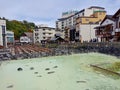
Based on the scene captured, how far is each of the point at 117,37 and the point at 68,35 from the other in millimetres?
25096

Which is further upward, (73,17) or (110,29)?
(73,17)

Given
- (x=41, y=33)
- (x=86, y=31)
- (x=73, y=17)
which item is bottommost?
(x=86, y=31)

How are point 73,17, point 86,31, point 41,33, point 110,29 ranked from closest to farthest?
point 110,29 → point 86,31 → point 41,33 → point 73,17

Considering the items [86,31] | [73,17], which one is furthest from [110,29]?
[73,17]

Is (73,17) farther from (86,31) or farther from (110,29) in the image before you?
(110,29)

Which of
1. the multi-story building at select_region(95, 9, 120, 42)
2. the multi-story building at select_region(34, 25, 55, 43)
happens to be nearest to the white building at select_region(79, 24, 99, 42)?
the multi-story building at select_region(95, 9, 120, 42)

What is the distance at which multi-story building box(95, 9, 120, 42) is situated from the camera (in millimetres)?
26188

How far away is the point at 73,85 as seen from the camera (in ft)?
29.5

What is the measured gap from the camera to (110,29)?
2955cm

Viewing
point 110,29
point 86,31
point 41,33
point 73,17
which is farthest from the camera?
point 73,17

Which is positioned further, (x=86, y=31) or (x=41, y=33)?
(x=41, y=33)

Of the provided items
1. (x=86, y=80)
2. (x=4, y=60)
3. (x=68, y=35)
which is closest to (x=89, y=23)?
(x=68, y=35)

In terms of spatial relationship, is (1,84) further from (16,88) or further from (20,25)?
(20,25)

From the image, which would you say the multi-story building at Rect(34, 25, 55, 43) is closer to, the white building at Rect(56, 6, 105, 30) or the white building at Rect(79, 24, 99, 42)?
the white building at Rect(56, 6, 105, 30)
